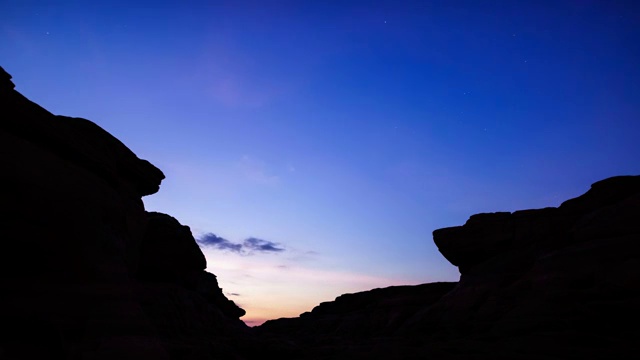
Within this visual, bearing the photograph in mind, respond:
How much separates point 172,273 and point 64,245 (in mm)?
21933

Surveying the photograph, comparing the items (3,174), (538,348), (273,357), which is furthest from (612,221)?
(3,174)

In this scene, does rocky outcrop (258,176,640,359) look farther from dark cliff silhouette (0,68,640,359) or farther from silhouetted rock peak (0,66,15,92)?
silhouetted rock peak (0,66,15,92)

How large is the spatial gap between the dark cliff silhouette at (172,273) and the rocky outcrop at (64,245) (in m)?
0.06

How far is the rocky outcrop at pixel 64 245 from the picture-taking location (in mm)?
16250

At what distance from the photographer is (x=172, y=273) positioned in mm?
39531

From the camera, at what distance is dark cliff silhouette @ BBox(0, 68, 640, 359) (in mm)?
17141

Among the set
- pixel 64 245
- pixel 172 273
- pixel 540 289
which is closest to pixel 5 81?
pixel 64 245

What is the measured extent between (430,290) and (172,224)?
141 ft

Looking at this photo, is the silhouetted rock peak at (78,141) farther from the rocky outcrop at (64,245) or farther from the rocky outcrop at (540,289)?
the rocky outcrop at (540,289)

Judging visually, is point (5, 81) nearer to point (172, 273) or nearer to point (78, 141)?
point (78, 141)

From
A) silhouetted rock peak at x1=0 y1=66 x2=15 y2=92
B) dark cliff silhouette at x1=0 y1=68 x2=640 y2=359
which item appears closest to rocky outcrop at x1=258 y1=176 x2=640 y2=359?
dark cliff silhouette at x1=0 y1=68 x2=640 y2=359

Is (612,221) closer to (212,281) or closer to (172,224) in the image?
(172,224)

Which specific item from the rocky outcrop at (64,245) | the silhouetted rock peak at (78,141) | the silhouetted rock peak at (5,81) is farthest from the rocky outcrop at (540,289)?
the silhouetted rock peak at (5,81)

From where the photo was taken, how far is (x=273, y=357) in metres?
35.0
